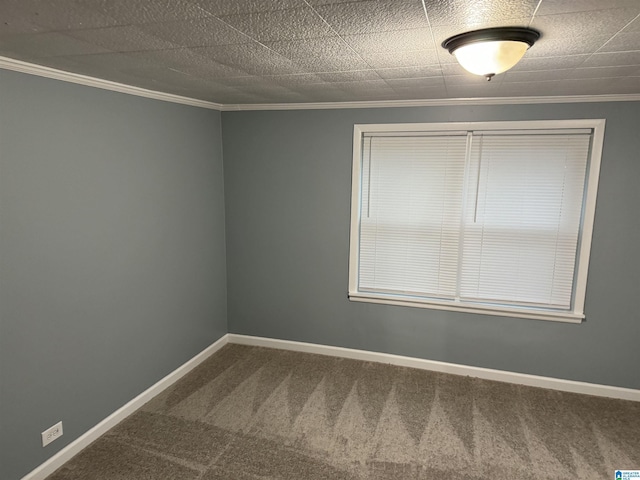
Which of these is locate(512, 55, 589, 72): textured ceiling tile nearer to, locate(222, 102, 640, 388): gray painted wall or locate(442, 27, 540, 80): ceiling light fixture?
locate(442, 27, 540, 80): ceiling light fixture

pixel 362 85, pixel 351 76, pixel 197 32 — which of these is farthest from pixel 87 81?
pixel 362 85

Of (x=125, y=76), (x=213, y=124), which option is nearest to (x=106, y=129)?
(x=125, y=76)

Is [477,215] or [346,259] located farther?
[346,259]

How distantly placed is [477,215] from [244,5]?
2638 millimetres

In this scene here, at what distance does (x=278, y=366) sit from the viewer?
147 inches

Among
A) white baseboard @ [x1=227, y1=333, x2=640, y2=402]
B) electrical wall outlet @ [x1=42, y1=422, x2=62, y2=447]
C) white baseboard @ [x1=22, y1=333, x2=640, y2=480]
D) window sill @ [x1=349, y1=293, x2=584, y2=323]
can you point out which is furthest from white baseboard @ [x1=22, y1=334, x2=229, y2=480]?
window sill @ [x1=349, y1=293, x2=584, y2=323]

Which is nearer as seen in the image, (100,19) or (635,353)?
(100,19)

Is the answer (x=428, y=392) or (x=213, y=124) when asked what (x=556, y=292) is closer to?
(x=428, y=392)

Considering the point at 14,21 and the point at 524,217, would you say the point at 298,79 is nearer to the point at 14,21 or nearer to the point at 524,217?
the point at 14,21

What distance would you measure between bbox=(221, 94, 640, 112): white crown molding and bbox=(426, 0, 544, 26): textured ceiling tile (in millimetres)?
1881

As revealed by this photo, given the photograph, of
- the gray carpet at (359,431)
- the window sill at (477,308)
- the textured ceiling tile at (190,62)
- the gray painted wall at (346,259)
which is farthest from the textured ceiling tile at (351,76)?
the gray carpet at (359,431)

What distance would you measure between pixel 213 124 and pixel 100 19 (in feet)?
7.86

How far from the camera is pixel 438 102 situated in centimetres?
325

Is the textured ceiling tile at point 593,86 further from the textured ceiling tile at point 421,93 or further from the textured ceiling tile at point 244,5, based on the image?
the textured ceiling tile at point 244,5
